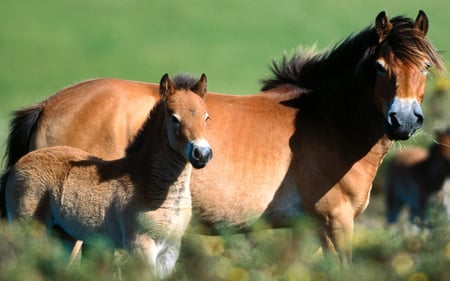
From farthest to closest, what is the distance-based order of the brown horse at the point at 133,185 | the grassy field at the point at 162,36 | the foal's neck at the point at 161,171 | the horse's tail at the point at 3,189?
1. the grassy field at the point at 162,36
2. the horse's tail at the point at 3,189
3. the foal's neck at the point at 161,171
4. the brown horse at the point at 133,185

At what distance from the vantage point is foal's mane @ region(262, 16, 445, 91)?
8406 mm

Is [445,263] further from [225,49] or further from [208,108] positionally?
[225,49]

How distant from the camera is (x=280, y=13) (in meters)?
48.2

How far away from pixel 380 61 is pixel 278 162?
115 centimetres

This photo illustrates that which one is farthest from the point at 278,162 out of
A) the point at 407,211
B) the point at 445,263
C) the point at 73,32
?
the point at 73,32

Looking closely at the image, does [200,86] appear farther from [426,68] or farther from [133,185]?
[426,68]

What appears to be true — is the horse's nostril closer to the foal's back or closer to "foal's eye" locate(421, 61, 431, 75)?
the foal's back

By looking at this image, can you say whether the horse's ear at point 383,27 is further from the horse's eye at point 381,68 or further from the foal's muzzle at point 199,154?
the foal's muzzle at point 199,154

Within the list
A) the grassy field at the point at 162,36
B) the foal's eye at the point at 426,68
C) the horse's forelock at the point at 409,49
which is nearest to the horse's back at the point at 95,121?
the horse's forelock at the point at 409,49

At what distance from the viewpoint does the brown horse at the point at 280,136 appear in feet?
28.2

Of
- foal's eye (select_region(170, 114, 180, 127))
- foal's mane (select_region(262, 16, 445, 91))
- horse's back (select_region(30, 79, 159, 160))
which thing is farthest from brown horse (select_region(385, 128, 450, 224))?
foal's eye (select_region(170, 114, 180, 127))

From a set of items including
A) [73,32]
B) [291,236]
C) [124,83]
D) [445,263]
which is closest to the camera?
[445,263]

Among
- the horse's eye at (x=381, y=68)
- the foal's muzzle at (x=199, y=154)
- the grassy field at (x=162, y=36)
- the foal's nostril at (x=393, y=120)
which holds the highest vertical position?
the horse's eye at (x=381, y=68)

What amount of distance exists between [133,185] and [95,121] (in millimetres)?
1079
